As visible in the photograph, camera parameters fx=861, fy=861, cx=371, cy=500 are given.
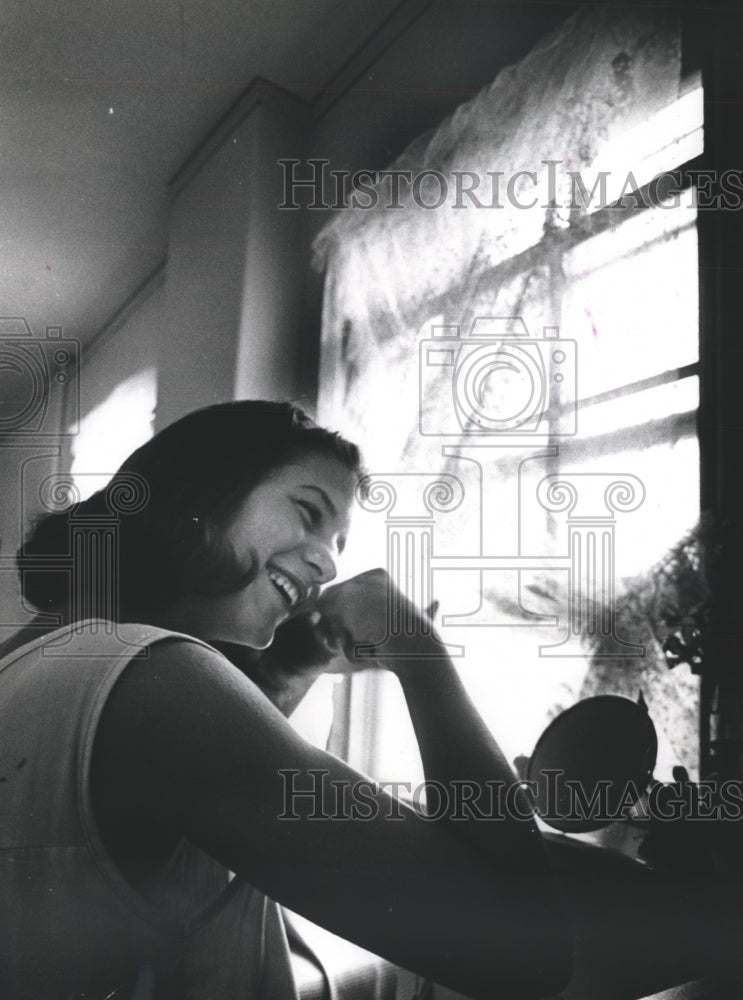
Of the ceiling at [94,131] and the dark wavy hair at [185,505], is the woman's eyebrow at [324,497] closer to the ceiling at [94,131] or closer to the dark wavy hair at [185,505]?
the dark wavy hair at [185,505]

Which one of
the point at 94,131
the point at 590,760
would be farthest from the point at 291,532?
the point at 94,131

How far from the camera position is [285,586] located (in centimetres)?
121

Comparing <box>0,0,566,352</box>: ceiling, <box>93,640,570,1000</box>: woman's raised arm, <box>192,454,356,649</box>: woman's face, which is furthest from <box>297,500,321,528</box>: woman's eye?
<box>0,0,566,352</box>: ceiling

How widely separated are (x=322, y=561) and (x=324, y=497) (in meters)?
0.09

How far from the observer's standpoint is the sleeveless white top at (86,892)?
113 centimetres

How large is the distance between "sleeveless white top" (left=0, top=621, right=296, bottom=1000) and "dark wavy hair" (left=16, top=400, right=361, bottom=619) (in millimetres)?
73

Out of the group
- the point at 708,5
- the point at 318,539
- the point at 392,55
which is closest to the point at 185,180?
the point at 392,55

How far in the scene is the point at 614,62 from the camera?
125 cm

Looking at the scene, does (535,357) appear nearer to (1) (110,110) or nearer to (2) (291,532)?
(2) (291,532)

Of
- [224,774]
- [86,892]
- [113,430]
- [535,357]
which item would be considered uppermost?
[535,357]

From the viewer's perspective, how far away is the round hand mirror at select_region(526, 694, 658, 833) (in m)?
1.21

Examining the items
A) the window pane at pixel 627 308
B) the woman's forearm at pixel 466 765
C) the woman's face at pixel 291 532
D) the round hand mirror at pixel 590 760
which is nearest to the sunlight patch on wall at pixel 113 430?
the woman's face at pixel 291 532

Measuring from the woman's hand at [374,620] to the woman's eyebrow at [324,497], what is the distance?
0.10 meters

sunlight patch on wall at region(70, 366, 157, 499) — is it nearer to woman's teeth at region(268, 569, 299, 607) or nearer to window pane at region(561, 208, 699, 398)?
woman's teeth at region(268, 569, 299, 607)
